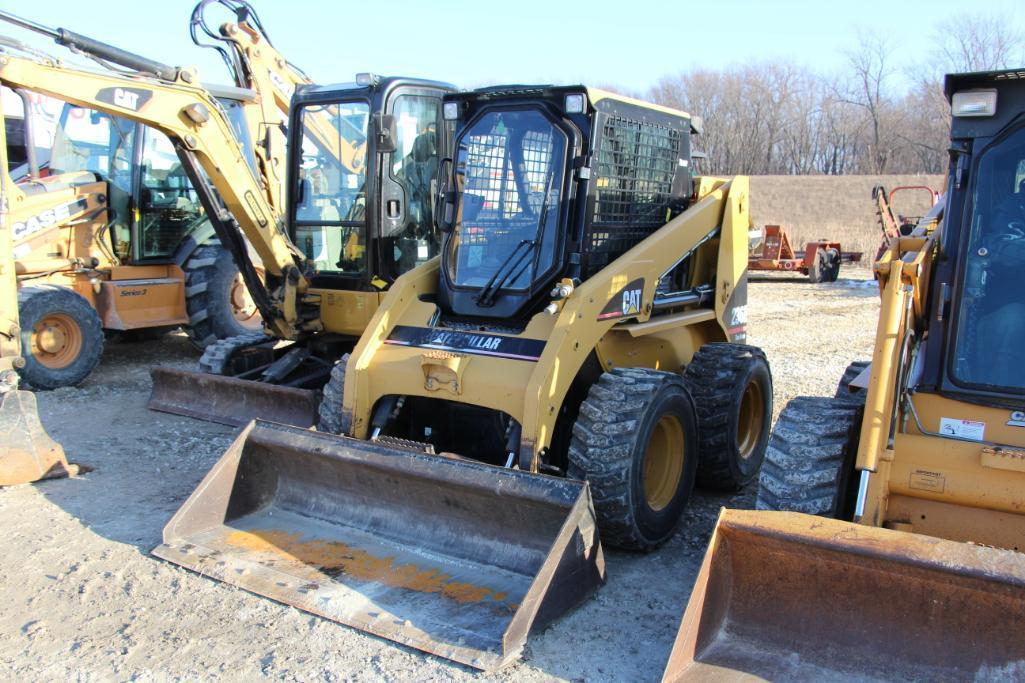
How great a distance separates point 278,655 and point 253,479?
1.47m

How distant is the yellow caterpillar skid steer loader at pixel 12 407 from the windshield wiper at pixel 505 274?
3.06 metres

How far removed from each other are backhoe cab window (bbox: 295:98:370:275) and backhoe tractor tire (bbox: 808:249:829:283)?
1429cm

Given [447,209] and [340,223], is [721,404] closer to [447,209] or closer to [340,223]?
[447,209]

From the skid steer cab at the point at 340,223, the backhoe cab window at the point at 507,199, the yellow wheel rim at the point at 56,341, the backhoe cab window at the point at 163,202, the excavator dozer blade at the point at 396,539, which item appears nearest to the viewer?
the excavator dozer blade at the point at 396,539

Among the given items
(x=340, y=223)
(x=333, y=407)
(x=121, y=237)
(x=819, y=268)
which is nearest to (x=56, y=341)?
(x=121, y=237)

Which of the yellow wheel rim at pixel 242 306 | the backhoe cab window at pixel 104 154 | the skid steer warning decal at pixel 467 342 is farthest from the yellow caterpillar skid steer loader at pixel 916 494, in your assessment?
the backhoe cab window at pixel 104 154

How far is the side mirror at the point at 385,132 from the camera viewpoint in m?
6.78

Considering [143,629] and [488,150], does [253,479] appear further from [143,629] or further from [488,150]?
[488,150]

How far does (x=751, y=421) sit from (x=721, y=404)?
80cm

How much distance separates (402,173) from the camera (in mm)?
7355

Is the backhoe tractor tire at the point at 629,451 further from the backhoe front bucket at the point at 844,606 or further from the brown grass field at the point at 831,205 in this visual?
the brown grass field at the point at 831,205

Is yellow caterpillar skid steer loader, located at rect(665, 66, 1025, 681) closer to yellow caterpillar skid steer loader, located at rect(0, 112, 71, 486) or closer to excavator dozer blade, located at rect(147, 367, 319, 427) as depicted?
excavator dozer blade, located at rect(147, 367, 319, 427)

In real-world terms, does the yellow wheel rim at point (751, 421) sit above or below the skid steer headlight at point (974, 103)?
below

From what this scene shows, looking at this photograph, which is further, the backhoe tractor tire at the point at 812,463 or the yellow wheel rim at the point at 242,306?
the yellow wheel rim at the point at 242,306
